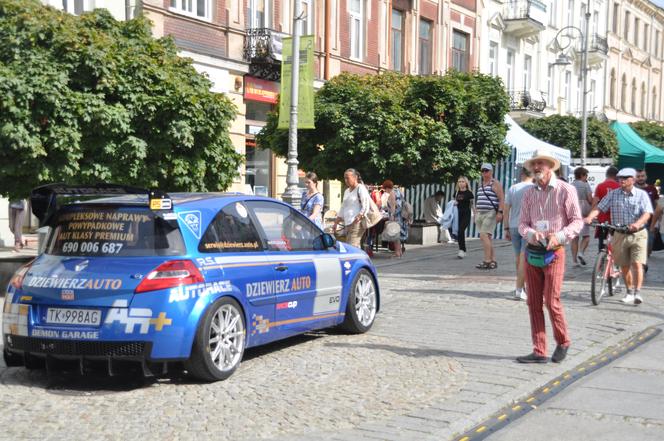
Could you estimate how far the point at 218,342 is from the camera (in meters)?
6.87

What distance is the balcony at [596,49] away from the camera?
50.7 meters

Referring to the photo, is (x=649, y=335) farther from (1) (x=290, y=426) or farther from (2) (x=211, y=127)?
(2) (x=211, y=127)

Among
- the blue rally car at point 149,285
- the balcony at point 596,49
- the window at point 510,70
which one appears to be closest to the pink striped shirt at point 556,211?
the blue rally car at point 149,285

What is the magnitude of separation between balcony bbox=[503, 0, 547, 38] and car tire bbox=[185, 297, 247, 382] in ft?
123

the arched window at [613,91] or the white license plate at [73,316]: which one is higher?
the arched window at [613,91]

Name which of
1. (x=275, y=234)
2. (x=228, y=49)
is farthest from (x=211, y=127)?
(x=228, y=49)

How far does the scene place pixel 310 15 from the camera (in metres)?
28.2

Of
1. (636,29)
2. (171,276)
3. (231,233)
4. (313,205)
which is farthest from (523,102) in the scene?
(171,276)

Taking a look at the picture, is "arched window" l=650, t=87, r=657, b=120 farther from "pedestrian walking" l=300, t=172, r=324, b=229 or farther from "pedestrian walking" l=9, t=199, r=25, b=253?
"pedestrian walking" l=300, t=172, r=324, b=229

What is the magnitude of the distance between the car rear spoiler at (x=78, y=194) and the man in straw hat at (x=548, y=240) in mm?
3012

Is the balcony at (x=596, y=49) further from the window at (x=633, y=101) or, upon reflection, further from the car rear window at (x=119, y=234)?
the car rear window at (x=119, y=234)

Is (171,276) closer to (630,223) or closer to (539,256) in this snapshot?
(539,256)

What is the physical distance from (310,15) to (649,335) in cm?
2062

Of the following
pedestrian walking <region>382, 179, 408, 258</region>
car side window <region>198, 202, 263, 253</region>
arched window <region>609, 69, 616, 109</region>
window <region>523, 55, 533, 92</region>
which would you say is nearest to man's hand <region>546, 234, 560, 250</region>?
car side window <region>198, 202, 263, 253</region>
